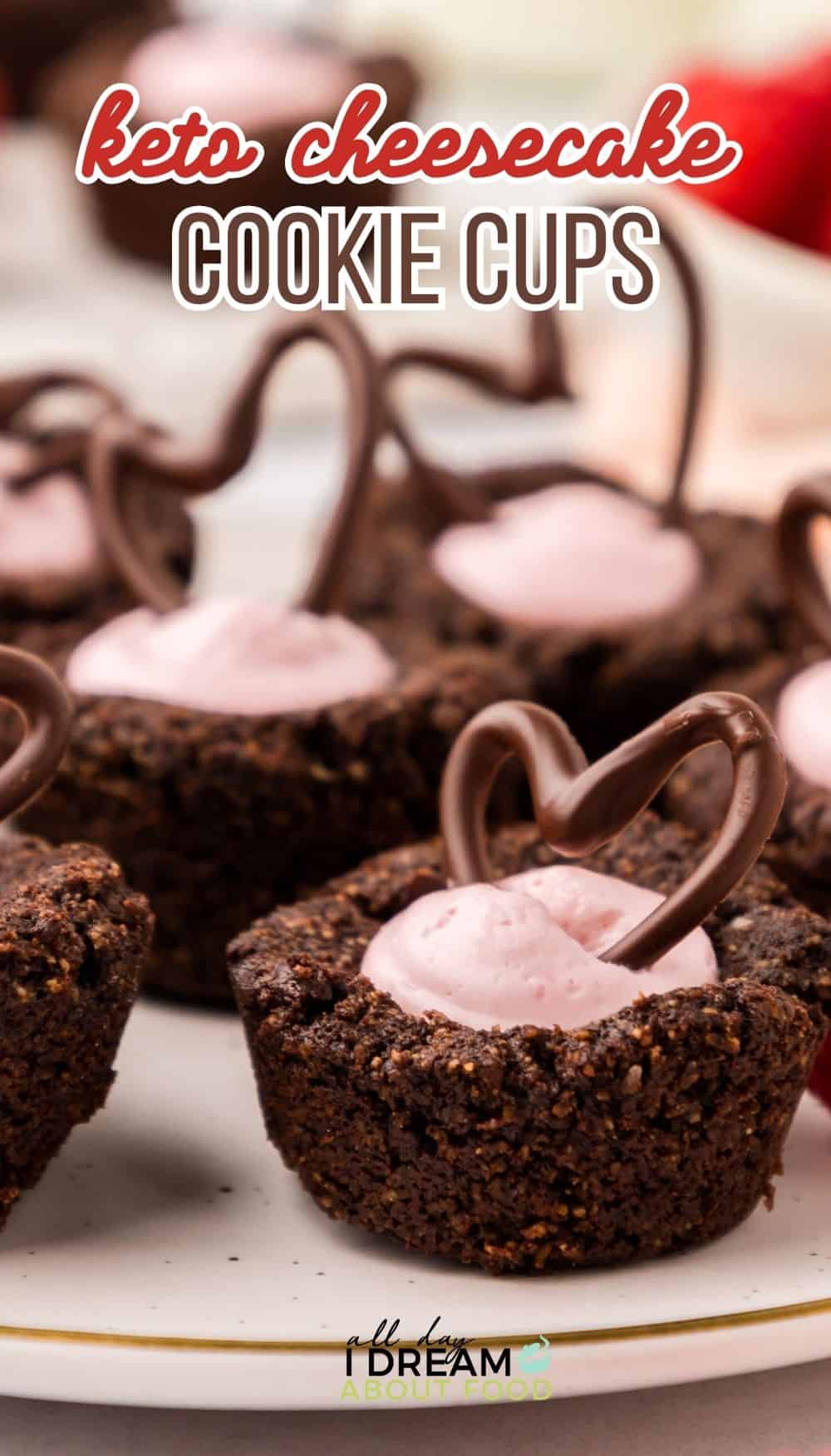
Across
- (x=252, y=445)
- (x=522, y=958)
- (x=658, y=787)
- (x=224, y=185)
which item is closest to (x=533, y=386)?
(x=252, y=445)

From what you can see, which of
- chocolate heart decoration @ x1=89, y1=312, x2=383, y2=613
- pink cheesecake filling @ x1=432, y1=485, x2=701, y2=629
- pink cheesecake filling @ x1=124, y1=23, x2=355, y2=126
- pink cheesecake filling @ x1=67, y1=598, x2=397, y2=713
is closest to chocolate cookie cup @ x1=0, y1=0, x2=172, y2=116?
pink cheesecake filling @ x1=124, y1=23, x2=355, y2=126

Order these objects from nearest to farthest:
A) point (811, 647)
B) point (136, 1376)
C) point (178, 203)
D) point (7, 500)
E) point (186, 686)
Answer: point (136, 1376)
point (186, 686)
point (811, 647)
point (7, 500)
point (178, 203)

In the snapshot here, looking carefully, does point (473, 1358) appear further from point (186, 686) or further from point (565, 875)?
point (186, 686)

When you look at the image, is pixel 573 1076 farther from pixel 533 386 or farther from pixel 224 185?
pixel 224 185

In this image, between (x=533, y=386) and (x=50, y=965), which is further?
(x=533, y=386)

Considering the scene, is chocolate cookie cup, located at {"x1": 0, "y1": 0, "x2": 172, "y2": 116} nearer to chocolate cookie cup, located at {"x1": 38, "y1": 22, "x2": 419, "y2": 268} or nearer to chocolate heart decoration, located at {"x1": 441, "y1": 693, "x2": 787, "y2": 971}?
chocolate cookie cup, located at {"x1": 38, "y1": 22, "x2": 419, "y2": 268}

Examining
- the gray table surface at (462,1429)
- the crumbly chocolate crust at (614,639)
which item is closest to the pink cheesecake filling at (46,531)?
the crumbly chocolate crust at (614,639)

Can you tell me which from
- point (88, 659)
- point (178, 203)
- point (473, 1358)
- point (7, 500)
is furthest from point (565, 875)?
point (178, 203)

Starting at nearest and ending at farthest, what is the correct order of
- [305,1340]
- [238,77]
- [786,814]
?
[305,1340]
[786,814]
[238,77]
